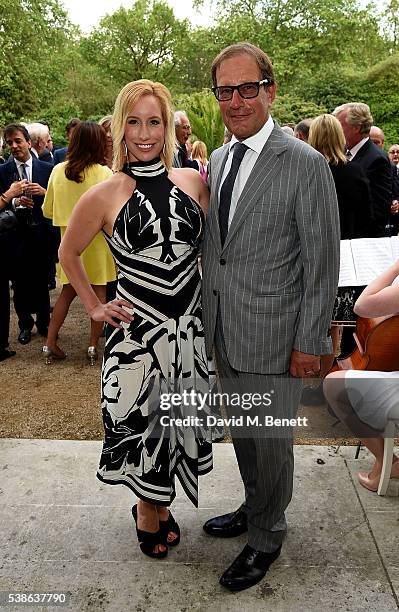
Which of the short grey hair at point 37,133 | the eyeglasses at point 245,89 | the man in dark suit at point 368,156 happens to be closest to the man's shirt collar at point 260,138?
the eyeglasses at point 245,89

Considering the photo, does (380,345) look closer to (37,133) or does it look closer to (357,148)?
(357,148)

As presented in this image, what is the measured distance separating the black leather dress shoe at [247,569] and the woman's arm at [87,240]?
3.72ft

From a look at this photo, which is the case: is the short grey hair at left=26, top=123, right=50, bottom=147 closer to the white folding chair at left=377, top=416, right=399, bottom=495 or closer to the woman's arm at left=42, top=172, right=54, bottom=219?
the woman's arm at left=42, top=172, right=54, bottom=219

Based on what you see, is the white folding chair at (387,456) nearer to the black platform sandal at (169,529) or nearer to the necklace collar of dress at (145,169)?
the black platform sandal at (169,529)

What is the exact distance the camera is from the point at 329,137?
4488 millimetres

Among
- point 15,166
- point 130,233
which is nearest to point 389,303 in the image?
point 130,233

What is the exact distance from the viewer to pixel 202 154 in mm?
9375

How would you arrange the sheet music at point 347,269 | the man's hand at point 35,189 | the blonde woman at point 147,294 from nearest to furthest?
1. the blonde woman at point 147,294
2. the sheet music at point 347,269
3. the man's hand at point 35,189

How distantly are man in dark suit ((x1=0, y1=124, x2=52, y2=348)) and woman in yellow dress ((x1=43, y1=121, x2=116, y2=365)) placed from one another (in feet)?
0.92

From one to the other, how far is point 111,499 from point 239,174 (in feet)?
6.02

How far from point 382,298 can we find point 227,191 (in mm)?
880

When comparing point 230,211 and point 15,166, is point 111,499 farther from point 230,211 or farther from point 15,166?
point 15,166

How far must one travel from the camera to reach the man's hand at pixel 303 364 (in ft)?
7.34

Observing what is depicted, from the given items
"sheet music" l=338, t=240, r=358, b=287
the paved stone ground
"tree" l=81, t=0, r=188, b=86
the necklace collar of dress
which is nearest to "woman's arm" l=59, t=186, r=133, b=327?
the necklace collar of dress
